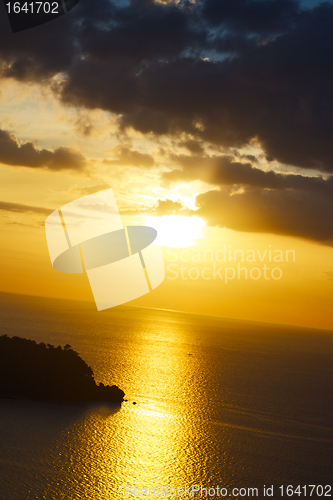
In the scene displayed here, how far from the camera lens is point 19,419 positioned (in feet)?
162

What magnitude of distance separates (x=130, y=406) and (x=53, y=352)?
16.7 m

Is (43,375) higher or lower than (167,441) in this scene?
higher

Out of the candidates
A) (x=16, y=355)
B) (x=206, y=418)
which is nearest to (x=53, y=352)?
(x=16, y=355)

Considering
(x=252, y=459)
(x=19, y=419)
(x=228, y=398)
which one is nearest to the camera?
(x=252, y=459)

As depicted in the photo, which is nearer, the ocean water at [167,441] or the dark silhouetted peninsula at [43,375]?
the ocean water at [167,441]

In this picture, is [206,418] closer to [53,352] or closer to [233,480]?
[233,480]

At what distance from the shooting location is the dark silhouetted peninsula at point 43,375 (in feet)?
189

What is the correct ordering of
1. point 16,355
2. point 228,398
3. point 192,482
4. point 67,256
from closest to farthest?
point 67,256
point 192,482
point 16,355
point 228,398

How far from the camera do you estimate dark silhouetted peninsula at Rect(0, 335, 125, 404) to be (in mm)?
57469

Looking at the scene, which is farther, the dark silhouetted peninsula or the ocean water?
the dark silhouetted peninsula

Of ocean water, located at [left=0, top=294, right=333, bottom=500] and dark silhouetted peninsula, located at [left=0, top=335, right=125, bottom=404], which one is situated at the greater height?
dark silhouetted peninsula, located at [left=0, top=335, right=125, bottom=404]

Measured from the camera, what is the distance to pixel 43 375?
58531mm

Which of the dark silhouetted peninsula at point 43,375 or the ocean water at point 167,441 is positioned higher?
the dark silhouetted peninsula at point 43,375

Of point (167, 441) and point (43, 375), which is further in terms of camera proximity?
point (43, 375)
